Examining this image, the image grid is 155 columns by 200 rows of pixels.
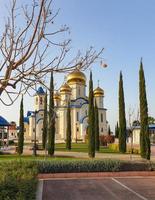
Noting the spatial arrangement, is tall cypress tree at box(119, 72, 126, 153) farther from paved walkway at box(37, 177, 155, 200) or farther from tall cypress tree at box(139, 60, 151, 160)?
paved walkway at box(37, 177, 155, 200)

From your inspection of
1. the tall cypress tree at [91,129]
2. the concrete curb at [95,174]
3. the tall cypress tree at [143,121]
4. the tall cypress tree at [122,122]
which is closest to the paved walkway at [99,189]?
the concrete curb at [95,174]

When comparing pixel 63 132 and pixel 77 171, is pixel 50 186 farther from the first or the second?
pixel 63 132

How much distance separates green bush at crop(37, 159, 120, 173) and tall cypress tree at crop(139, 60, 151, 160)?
26.3 feet

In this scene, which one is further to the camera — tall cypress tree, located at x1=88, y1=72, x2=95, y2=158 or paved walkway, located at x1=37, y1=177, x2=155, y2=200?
tall cypress tree, located at x1=88, y1=72, x2=95, y2=158

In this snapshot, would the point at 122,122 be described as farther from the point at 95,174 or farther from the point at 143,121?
the point at 95,174

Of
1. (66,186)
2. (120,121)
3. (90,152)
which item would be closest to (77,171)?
(66,186)

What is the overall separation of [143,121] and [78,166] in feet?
32.2

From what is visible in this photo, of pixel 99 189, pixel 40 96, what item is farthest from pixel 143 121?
pixel 99 189

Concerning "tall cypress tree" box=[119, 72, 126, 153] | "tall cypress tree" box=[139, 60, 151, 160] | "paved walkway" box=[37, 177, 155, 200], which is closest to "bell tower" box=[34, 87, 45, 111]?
"paved walkway" box=[37, 177, 155, 200]

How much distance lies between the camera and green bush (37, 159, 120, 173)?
1569cm

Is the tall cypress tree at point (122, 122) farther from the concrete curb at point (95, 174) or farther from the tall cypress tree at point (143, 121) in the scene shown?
the concrete curb at point (95, 174)

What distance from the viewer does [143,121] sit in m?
24.3

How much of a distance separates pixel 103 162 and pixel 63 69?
1109cm

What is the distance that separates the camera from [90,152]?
26328mm
